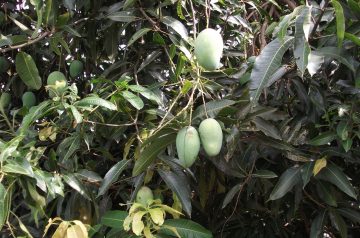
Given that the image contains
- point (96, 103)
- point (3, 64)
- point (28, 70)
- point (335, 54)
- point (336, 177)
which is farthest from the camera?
point (3, 64)

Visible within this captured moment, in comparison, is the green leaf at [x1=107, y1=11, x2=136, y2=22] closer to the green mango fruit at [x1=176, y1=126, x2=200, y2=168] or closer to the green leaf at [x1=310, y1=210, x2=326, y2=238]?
the green mango fruit at [x1=176, y1=126, x2=200, y2=168]

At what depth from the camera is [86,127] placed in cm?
138

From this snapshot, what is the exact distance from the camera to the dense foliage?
3.55ft

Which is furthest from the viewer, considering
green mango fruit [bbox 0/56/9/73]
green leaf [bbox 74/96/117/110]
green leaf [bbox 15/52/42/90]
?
green mango fruit [bbox 0/56/9/73]

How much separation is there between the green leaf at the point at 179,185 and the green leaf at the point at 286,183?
0.24 metres

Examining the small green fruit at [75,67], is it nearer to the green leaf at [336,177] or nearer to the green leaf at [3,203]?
the green leaf at [3,203]

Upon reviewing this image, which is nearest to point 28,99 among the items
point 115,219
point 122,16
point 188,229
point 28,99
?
point 28,99

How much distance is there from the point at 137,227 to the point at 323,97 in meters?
0.64

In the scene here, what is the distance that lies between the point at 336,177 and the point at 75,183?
0.67 m

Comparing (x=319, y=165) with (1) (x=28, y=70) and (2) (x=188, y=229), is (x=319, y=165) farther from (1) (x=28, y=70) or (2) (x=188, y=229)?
(1) (x=28, y=70)

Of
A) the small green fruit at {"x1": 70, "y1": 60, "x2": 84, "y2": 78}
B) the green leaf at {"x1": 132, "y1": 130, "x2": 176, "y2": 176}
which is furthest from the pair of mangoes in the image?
the small green fruit at {"x1": 70, "y1": 60, "x2": 84, "y2": 78}

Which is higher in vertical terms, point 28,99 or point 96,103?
point 96,103

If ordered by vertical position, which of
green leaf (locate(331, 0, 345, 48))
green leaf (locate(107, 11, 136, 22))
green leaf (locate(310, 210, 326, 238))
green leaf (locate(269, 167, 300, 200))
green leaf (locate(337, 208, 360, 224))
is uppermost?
green leaf (locate(331, 0, 345, 48))

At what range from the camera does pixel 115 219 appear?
1.15m
